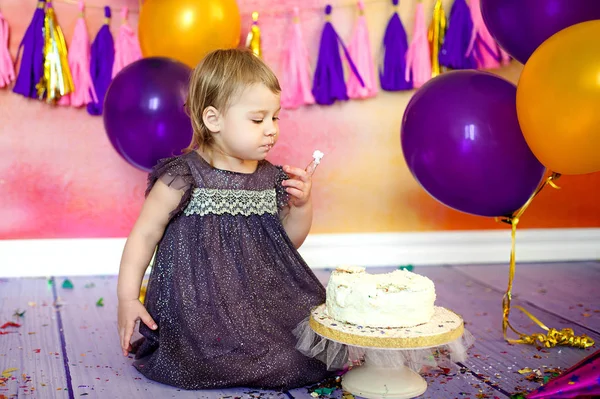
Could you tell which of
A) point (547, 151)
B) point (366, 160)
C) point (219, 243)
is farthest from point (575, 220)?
point (219, 243)

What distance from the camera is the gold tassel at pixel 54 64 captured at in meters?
2.57

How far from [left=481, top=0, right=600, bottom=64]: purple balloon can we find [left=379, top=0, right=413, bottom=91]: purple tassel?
29.3 inches

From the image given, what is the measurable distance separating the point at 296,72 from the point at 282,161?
1.06 ft

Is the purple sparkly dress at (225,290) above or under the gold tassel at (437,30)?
under

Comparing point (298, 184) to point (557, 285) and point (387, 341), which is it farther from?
point (557, 285)

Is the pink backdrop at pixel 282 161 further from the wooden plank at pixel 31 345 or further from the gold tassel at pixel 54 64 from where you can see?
the wooden plank at pixel 31 345

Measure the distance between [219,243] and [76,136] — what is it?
46.8 inches

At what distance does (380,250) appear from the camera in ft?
9.52

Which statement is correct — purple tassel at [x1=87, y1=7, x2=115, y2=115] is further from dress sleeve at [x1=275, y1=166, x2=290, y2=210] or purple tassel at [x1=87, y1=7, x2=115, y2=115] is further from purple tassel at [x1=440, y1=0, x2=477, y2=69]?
purple tassel at [x1=440, y1=0, x2=477, y2=69]

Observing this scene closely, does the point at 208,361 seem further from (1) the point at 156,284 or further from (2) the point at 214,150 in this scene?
(2) the point at 214,150

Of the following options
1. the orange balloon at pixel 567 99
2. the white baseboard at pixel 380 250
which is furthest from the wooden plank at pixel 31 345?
the orange balloon at pixel 567 99

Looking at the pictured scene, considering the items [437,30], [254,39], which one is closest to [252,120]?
[254,39]

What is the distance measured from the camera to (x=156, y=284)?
1.73 metres

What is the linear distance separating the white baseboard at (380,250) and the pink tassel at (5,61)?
546 millimetres
